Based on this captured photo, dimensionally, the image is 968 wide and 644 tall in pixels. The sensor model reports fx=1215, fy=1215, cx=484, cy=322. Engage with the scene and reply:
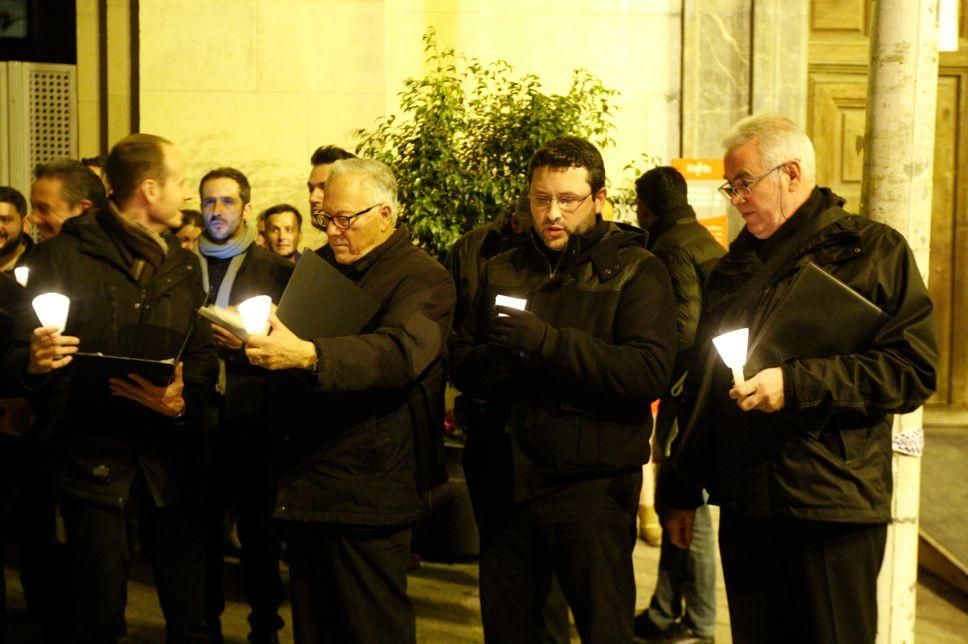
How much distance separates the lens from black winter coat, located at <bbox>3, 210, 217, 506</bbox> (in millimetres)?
4367

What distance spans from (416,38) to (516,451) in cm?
542

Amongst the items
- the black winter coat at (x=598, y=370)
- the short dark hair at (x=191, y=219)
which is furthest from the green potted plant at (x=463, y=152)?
the black winter coat at (x=598, y=370)

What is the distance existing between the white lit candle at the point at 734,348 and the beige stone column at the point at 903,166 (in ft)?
4.57

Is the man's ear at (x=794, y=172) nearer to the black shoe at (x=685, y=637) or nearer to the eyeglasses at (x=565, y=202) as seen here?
the eyeglasses at (x=565, y=202)

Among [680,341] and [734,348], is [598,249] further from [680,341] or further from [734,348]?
[680,341]

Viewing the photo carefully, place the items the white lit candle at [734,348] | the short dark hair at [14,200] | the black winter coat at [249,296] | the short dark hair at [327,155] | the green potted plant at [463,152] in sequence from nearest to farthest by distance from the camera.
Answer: the white lit candle at [734,348]
the black winter coat at [249,296]
the short dark hair at [14,200]
the short dark hair at [327,155]
the green potted plant at [463,152]

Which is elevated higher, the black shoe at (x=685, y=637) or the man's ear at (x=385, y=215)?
the man's ear at (x=385, y=215)

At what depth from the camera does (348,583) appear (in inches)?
161

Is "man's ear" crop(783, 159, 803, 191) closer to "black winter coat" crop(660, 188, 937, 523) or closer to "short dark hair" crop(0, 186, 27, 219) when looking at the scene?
"black winter coat" crop(660, 188, 937, 523)

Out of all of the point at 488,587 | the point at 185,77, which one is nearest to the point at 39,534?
the point at 488,587

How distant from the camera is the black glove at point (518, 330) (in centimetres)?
381

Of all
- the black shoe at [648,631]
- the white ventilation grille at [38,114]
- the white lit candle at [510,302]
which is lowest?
the black shoe at [648,631]

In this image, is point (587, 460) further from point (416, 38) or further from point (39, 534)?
point (416, 38)

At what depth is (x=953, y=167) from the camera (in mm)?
9102
